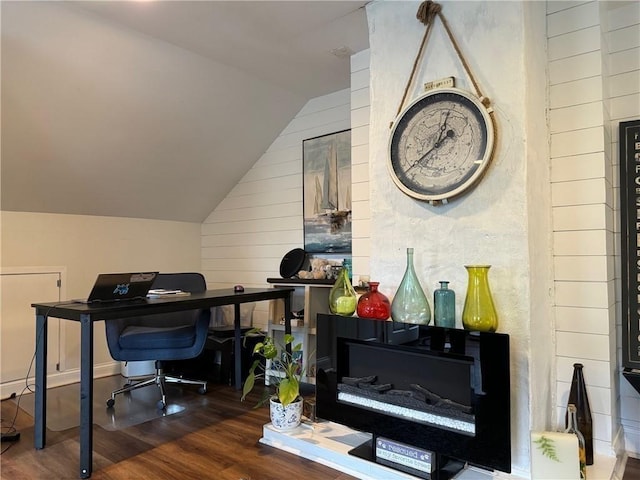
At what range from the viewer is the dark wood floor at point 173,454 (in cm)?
200

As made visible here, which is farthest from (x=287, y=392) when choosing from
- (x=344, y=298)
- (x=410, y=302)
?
(x=410, y=302)

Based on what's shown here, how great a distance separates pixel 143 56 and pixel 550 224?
8.87 ft

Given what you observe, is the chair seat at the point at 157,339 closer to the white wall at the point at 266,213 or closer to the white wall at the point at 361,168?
the white wall at the point at 266,213

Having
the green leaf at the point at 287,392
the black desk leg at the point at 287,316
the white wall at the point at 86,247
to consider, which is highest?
the white wall at the point at 86,247

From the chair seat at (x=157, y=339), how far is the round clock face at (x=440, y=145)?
188cm

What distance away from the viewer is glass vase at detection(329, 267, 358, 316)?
2.25 m

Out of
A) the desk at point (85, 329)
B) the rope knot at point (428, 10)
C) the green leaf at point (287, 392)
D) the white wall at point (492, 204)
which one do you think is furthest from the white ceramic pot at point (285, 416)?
the rope knot at point (428, 10)

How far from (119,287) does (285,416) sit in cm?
119

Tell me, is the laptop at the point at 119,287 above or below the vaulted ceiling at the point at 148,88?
below

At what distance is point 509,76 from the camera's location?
75.7 inches

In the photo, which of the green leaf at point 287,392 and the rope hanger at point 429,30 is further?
the green leaf at point 287,392

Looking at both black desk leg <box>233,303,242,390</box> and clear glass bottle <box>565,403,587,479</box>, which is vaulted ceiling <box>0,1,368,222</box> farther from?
clear glass bottle <box>565,403,587,479</box>

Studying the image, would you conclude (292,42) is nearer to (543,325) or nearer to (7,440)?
(543,325)

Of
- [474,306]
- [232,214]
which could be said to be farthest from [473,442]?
[232,214]
